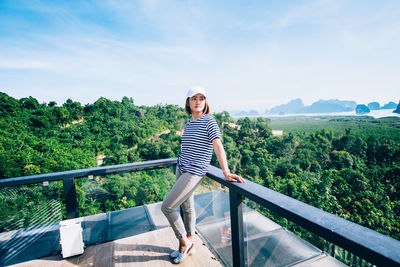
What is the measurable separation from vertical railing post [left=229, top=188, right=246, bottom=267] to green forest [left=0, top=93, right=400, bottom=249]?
82.9 feet

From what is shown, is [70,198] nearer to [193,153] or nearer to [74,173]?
[74,173]

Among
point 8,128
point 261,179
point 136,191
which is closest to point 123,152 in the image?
point 8,128

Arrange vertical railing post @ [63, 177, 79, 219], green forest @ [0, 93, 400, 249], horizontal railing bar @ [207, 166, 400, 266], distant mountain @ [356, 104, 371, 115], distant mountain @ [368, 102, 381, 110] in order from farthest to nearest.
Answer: distant mountain @ [368, 102, 381, 110] < distant mountain @ [356, 104, 371, 115] < green forest @ [0, 93, 400, 249] < vertical railing post @ [63, 177, 79, 219] < horizontal railing bar @ [207, 166, 400, 266]

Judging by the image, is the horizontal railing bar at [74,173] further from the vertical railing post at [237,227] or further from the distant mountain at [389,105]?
the distant mountain at [389,105]

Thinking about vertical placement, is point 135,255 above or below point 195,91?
below

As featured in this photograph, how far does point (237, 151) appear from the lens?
4075 cm

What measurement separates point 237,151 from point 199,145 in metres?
40.1

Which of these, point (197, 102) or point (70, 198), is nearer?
point (197, 102)

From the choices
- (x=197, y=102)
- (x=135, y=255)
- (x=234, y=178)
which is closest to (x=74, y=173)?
(x=135, y=255)

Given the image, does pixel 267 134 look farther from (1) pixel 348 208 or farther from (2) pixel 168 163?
(2) pixel 168 163

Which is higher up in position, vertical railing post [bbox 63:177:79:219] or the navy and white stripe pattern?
the navy and white stripe pattern

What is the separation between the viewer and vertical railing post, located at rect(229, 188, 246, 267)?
131 centimetres

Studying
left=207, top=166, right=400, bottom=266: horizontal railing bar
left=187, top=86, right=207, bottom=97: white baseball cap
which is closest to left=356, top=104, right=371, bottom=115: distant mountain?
left=187, top=86, right=207, bottom=97: white baseball cap

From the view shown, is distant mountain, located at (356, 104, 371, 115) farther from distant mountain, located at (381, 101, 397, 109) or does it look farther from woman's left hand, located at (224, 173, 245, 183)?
woman's left hand, located at (224, 173, 245, 183)
